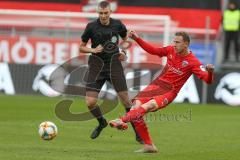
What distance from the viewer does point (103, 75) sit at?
14.9 metres

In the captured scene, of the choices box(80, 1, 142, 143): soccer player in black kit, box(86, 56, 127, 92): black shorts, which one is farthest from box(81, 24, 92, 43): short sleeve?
box(86, 56, 127, 92): black shorts

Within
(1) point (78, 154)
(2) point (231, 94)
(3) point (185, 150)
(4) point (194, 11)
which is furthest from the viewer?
(4) point (194, 11)

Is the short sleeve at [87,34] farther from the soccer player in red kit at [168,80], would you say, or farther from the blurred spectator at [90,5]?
the blurred spectator at [90,5]

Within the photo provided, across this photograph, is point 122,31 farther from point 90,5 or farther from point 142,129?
point 90,5

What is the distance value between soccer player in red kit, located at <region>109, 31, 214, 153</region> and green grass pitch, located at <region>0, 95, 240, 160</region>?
0.51 m

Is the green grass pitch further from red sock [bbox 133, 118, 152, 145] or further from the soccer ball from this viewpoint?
red sock [bbox 133, 118, 152, 145]

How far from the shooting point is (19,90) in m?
24.7

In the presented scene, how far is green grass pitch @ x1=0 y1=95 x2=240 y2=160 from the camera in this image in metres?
12.5

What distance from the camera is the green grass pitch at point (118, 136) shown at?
40.9ft

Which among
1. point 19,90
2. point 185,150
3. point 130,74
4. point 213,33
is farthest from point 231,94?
point 185,150

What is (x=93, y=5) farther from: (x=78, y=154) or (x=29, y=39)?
(x=78, y=154)

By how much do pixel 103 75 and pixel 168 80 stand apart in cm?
204

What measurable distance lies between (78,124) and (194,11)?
1500 cm

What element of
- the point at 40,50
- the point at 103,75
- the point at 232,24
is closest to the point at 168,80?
the point at 103,75
